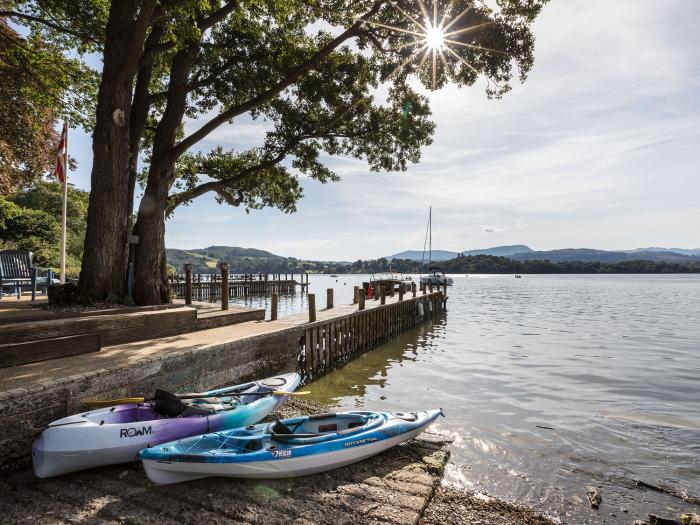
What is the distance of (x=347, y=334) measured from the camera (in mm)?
15445

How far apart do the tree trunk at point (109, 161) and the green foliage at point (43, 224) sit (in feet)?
59.1

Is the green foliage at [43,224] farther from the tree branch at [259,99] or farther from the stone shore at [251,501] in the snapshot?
the stone shore at [251,501]

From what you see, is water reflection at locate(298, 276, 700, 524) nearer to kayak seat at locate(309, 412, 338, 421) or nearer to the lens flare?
kayak seat at locate(309, 412, 338, 421)

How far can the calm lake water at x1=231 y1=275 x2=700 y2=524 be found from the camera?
19.6 feet

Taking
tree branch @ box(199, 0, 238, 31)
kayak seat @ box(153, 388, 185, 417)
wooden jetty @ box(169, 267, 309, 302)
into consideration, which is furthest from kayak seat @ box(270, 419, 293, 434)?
wooden jetty @ box(169, 267, 309, 302)

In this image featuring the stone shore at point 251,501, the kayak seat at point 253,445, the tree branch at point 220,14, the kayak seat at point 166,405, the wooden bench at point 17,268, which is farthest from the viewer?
the wooden bench at point 17,268

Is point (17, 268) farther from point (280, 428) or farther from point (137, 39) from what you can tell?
point (280, 428)

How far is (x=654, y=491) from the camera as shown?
232 inches

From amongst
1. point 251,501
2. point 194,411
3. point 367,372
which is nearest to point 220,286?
point 367,372

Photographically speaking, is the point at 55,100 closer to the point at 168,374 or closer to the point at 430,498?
the point at 168,374

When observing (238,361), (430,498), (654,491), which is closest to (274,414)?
(238,361)

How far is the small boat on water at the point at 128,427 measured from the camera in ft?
14.9

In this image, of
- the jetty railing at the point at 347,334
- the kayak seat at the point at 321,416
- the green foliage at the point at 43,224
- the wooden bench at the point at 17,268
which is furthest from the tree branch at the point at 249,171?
the green foliage at the point at 43,224

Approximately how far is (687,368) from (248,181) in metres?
17.9
